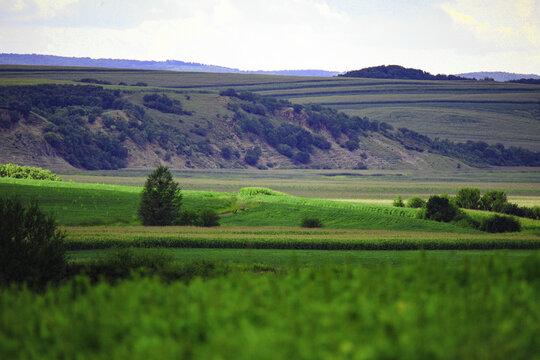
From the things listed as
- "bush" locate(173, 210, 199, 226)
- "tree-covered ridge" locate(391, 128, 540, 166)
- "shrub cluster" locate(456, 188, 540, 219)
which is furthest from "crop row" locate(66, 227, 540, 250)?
"tree-covered ridge" locate(391, 128, 540, 166)

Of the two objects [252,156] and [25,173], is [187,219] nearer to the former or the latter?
[25,173]

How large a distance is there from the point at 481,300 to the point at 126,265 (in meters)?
14.2

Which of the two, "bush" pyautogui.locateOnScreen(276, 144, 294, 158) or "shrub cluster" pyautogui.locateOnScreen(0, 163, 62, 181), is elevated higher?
"shrub cluster" pyautogui.locateOnScreen(0, 163, 62, 181)

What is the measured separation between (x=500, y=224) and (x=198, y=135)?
120440 millimetres

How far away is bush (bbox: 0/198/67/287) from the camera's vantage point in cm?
1978

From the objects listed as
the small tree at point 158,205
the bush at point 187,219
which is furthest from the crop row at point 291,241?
the bush at point 187,219

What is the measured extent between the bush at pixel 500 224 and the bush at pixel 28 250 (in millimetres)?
36181

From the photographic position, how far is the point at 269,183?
117 metres

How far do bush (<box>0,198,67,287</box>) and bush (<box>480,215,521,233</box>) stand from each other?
119 feet

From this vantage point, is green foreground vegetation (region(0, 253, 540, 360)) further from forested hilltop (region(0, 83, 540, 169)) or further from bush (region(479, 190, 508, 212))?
forested hilltop (region(0, 83, 540, 169))

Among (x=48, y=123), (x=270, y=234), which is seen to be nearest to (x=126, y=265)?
(x=270, y=234)

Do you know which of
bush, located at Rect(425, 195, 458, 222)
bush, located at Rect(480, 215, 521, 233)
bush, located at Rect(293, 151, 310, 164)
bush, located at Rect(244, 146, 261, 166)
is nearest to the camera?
bush, located at Rect(480, 215, 521, 233)

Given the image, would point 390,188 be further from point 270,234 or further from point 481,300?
point 481,300

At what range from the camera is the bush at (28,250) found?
19.8 metres
